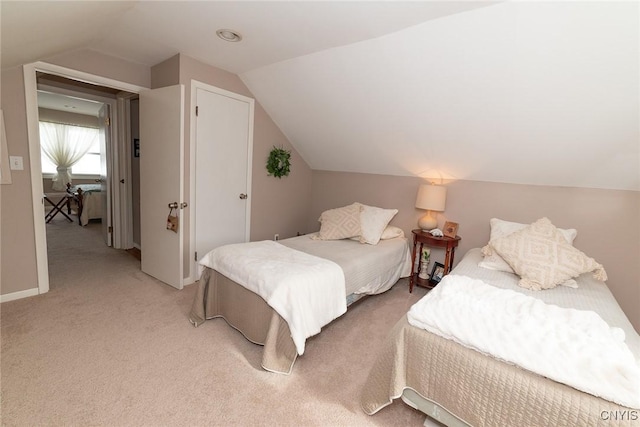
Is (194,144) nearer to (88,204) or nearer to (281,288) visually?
(281,288)

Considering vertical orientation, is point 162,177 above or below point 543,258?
above

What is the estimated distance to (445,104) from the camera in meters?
2.60

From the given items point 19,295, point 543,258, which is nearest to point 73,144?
point 19,295

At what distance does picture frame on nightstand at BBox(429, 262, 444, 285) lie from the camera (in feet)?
A: 10.9

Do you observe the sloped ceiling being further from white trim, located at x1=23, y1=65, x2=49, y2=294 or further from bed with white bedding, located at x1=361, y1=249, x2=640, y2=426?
bed with white bedding, located at x1=361, y1=249, x2=640, y2=426

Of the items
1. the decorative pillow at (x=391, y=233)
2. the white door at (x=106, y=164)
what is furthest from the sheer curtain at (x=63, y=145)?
the decorative pillow at (x=391, y=233)

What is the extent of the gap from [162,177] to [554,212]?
382cm

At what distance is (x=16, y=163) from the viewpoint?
8.40 ft

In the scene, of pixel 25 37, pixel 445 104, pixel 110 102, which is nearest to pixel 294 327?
pixel 445 104

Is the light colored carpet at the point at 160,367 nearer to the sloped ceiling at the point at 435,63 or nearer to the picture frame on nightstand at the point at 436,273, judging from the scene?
the picture frame on nightstand at the point at 436,273

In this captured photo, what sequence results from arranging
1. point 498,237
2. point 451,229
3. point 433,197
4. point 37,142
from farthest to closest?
point 451,229
point 433,197
point 37,142
point 498,237

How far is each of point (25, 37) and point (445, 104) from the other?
293cm

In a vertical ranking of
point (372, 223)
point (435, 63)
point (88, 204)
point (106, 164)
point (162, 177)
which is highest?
point (435, 63)

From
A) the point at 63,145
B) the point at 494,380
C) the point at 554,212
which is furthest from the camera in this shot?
the point at 63,145
